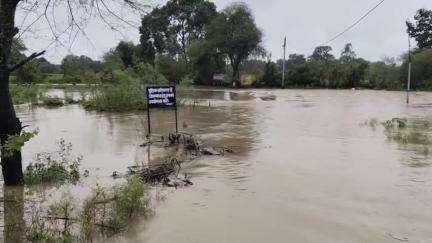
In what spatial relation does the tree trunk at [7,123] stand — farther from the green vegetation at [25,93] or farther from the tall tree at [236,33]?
the tall tree at [236,33]

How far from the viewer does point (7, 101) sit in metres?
8.37

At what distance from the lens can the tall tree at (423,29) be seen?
2677 inches

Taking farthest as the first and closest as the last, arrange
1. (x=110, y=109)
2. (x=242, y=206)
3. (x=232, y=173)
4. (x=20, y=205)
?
(x=110, y=109), (x=232, y=173), (x=242, y=206), (x=20, y=205)

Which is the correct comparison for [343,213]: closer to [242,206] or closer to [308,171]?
[242,206]

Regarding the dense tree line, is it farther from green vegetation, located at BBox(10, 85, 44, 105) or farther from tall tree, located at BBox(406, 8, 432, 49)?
green vegetation, located at BBox(10, 85, 44, 105)

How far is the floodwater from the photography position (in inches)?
283

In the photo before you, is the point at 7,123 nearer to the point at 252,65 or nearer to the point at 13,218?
the point at 13,218

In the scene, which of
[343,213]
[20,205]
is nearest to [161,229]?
[20,205]

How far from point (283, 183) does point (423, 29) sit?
215 feet

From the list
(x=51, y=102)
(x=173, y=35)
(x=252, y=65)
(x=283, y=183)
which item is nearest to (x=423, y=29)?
(x=252, y=65)

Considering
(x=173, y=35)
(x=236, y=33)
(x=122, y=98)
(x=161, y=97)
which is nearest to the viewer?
(x=161, y=97)

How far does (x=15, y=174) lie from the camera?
28.8 ft

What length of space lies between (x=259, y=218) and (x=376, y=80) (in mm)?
54376

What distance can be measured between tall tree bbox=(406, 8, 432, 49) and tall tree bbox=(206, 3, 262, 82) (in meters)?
20.9
